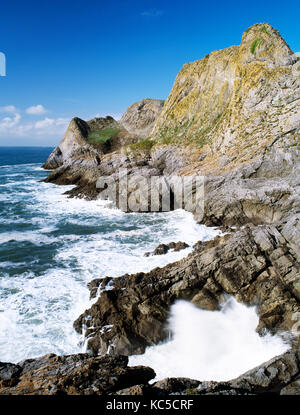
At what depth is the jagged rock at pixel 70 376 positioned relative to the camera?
8.41 meters

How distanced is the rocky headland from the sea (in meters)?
1.00

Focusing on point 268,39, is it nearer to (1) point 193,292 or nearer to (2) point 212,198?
(2) point 212,198

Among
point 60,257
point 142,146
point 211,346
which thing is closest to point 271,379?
point 211,346

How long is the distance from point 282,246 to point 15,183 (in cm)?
6239

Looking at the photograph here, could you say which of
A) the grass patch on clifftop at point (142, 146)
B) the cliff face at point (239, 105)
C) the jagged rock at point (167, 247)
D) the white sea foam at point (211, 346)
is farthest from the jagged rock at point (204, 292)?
the grass patch on clifftop at point (142, 146)

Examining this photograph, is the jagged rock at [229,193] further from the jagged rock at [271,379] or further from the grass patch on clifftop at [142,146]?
the grass patch on clifftop at [142,146]

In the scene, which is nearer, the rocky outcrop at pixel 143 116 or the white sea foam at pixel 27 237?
the white sea foam at pixel 27 237

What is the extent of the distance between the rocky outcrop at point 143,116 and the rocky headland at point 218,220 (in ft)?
75.4

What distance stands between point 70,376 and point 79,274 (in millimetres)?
12613

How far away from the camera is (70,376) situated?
29.0ft

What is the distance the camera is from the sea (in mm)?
14141

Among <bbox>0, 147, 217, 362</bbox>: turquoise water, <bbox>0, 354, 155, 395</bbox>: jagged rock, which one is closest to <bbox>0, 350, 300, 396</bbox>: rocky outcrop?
<bbox>0, 354, 155, 395</bbox>: jagged rock
